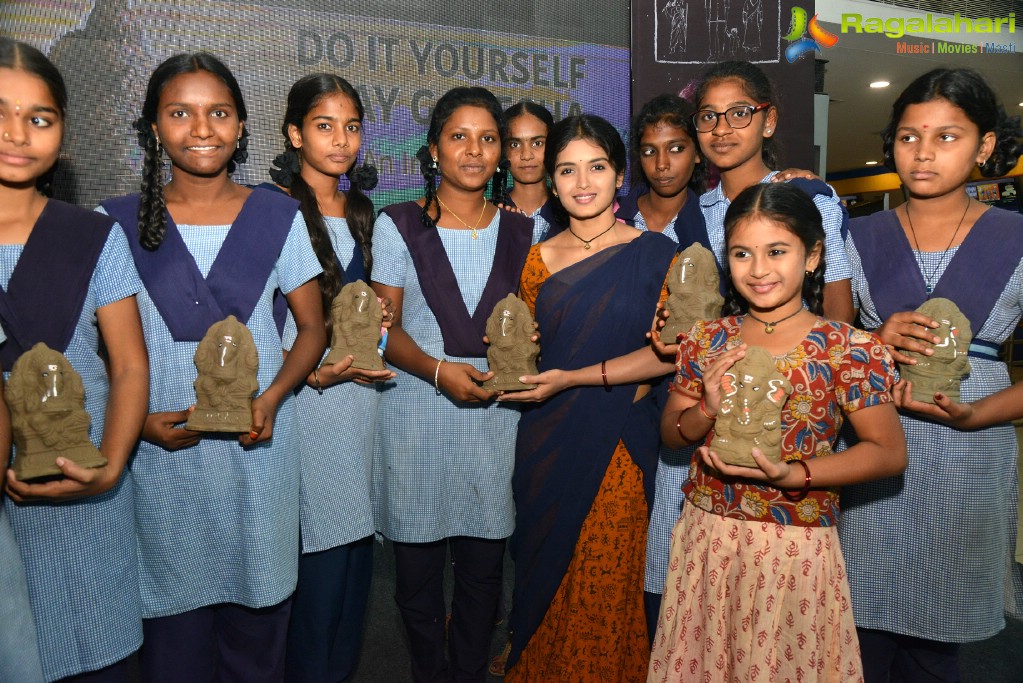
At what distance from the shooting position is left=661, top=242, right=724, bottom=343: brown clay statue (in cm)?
219

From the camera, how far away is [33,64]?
178 cm

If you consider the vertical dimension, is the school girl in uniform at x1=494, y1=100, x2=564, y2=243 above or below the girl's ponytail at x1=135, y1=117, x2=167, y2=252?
above

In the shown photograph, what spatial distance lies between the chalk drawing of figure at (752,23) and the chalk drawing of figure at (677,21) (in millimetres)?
361

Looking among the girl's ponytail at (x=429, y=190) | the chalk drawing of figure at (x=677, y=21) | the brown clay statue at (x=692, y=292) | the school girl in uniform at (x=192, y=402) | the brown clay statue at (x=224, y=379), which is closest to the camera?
the brown clay statue at (x=224, y=379)

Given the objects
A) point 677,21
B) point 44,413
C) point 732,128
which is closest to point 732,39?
point 677,21

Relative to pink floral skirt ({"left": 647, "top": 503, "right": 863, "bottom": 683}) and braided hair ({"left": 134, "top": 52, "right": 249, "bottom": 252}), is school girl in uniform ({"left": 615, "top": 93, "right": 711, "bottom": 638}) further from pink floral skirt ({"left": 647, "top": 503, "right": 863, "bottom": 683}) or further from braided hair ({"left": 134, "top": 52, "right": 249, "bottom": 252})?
braided hair ({"left": 134, "top": 52, "right": 249, "bottom": 252})

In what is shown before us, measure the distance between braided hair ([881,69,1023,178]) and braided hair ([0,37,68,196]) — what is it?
6.96 ft

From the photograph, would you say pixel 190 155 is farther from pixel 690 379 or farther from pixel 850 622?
pixel 850 622

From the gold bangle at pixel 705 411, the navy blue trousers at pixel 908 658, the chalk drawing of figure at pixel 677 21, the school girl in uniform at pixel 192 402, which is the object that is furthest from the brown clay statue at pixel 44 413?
the chalk drawing of figure at pixel 677 21

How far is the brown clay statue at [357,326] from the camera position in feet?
7.62

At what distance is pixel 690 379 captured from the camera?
6.59 ft

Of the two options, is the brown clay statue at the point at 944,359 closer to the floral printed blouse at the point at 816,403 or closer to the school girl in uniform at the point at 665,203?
the floral printed blouse at the point at 816,403

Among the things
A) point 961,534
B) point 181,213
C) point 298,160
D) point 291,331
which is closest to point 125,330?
point 181,213

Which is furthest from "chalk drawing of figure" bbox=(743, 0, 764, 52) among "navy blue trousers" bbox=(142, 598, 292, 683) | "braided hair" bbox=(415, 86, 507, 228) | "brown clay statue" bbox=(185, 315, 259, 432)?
"navy blue trousers" bbox=(142, 598, 292, 683)
